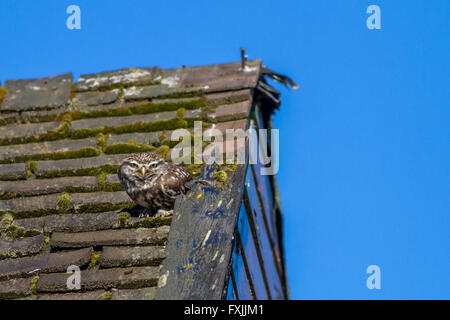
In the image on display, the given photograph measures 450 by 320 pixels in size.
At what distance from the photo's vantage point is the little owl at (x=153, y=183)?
4.52 meters

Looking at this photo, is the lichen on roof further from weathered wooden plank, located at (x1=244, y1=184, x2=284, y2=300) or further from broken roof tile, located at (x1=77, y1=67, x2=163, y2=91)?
weathered wooden plank, located at (x1=244, y1=184, x2=284, y2=300)

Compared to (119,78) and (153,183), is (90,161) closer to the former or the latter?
(153,183)

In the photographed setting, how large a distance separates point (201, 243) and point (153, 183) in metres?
0.83

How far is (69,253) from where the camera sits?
4.22 m

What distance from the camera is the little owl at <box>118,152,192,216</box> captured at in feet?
14.8

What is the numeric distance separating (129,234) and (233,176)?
0.74 meters

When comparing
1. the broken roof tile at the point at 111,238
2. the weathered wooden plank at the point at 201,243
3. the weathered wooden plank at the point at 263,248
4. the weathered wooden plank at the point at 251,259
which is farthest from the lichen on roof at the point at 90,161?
the weathered wooden plank at the point at 263,248

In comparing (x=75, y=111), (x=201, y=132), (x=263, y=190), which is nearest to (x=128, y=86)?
(x=75, y=111)

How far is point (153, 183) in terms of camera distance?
15.1 feet

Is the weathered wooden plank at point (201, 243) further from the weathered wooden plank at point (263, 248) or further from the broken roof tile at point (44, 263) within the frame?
the weathered wooden plank at point (263, 248)

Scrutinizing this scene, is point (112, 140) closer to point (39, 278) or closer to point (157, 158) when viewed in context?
point (157, 158)

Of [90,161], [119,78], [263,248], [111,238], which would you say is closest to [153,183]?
[111,238]

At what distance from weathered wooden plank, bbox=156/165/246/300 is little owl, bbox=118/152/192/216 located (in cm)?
24

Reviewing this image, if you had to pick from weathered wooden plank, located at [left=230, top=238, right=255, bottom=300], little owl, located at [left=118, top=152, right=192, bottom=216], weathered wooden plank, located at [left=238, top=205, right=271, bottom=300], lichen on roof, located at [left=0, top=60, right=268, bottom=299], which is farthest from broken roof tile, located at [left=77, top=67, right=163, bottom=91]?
weathered wooden plank, located at [left=230, top=238, right=255, bottom=300]
